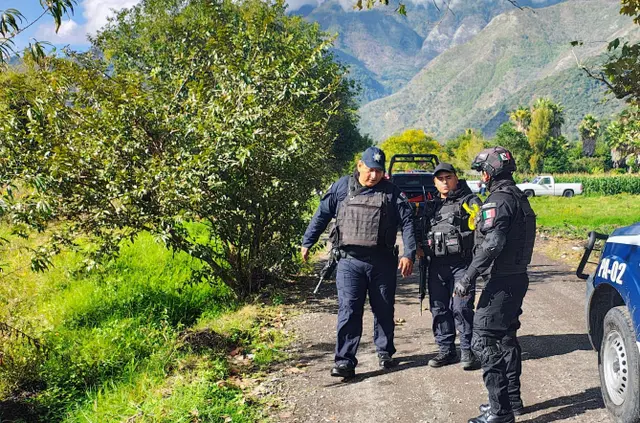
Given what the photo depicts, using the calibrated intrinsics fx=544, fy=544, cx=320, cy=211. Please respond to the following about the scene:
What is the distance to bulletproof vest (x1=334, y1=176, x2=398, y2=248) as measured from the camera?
16.2ft

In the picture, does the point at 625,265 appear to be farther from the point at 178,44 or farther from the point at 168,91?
the point at 178,44

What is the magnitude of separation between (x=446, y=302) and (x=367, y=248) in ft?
3.44

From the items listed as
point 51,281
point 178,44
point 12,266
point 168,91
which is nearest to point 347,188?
point 168,91

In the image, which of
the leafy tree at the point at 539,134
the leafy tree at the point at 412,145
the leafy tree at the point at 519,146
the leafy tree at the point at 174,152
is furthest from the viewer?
the leafy tree at the point at 412,145

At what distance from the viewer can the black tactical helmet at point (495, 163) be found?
3996 millimetres

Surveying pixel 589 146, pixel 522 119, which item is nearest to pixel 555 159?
pixel 589 146

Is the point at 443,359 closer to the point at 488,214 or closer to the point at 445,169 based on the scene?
the point at 445,169

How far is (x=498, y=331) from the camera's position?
12.8 feet

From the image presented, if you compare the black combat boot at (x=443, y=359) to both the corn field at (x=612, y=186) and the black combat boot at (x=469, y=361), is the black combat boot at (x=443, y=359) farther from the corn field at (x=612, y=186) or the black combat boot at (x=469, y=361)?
the corn field at (x=612, y=186)

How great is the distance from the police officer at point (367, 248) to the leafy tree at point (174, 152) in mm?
1884

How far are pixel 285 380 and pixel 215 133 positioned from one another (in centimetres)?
328

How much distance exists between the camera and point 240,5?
2375cm

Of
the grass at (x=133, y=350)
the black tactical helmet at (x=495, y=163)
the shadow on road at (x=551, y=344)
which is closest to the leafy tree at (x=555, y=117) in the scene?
the grass at (x=133, y=350)

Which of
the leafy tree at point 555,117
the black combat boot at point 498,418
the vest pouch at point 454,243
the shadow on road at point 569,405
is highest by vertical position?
the leafy tree at point 555,117
